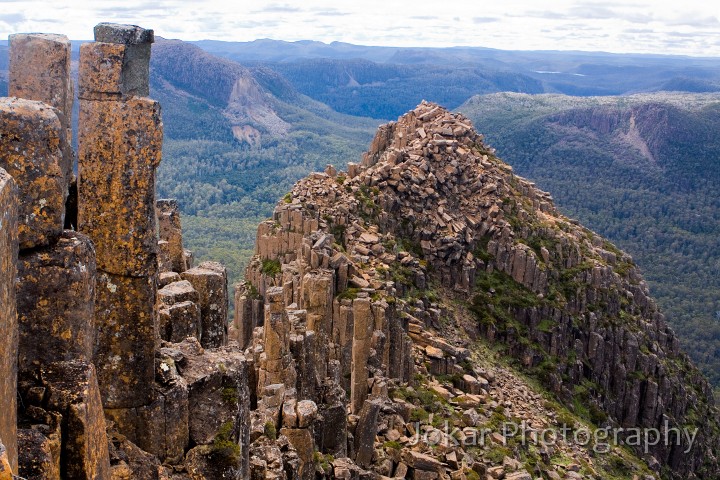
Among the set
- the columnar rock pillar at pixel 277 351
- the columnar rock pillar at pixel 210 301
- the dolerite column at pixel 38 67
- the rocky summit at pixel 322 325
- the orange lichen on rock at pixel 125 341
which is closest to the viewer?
the rocky summit at pixel 322 325

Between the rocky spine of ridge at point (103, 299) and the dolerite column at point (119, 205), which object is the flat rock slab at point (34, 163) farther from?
the dolerite column at point (119, 205)

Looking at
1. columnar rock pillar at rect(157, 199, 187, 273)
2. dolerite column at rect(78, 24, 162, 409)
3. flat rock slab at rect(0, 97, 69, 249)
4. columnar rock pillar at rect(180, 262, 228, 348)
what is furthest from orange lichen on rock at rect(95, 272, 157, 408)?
columnar rock pillar at rect(157, 199, 187, 273)

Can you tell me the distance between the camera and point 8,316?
29.8 ft

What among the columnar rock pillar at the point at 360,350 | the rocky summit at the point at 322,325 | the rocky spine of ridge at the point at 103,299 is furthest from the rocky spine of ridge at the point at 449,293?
the rocky spine of ridge at the point at 103,299

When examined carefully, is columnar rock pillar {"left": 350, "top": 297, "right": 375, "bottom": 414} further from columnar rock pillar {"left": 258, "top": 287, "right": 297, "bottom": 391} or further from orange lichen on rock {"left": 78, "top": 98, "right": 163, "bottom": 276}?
orange lichen on rock {"left": 78, "top": 98, "right": 163, "bottom": 276}

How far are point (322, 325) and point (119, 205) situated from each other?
20.8m

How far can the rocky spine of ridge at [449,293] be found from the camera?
1447 inches

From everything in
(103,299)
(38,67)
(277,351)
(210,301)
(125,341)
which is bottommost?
(277,351)

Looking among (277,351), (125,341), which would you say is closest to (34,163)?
(125,341)

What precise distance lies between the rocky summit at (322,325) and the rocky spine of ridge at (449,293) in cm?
19

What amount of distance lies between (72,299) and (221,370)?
439cm

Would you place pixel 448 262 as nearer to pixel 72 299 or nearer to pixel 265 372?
pixel 265 372

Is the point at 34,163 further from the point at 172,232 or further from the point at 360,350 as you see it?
the point at 360,350

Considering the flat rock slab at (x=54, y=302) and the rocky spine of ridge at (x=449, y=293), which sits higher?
the flat rock slab at (x=54, y=302)
